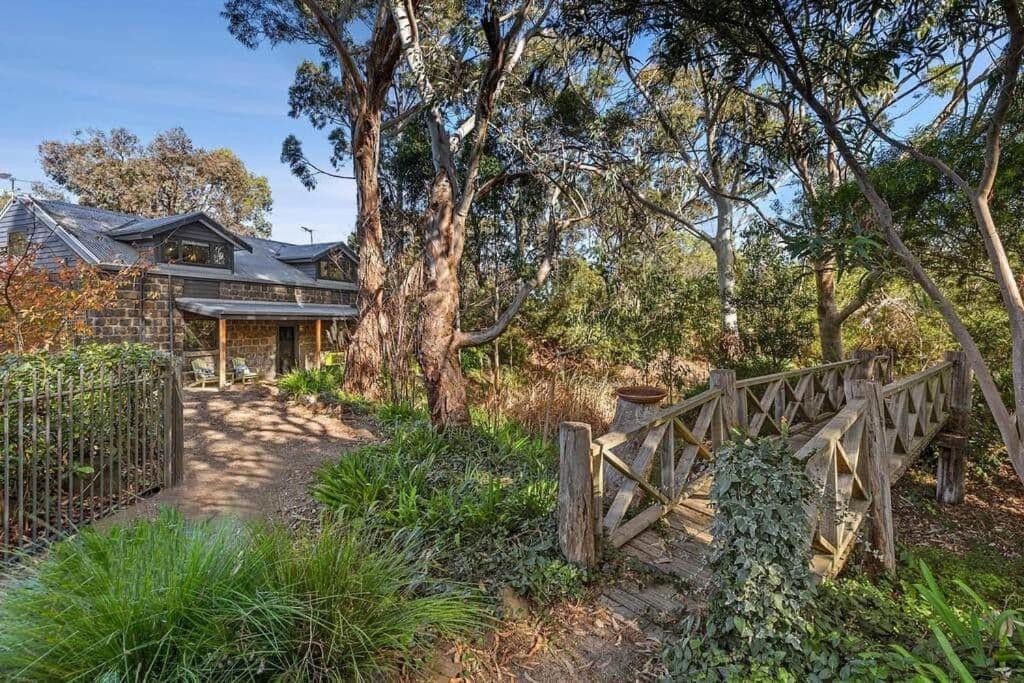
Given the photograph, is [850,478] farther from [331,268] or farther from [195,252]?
[331,268]

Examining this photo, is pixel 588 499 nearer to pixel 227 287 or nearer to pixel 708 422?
pixel 708 422

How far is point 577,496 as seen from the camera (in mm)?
3127

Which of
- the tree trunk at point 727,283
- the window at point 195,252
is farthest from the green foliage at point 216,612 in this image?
the window at point 195,252

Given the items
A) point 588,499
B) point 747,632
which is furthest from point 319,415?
point 747,632

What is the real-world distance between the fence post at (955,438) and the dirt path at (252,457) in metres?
8.53

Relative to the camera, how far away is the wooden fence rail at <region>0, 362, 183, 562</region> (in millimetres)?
3895

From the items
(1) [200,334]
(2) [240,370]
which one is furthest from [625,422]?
(1) [200,334]

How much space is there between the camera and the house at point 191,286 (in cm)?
1243

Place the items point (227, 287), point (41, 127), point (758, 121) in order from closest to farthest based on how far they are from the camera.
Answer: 1. point (758, 121)
2. point (227, 287)
3. point (41, 127)

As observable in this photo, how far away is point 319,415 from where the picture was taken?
920 centimetres

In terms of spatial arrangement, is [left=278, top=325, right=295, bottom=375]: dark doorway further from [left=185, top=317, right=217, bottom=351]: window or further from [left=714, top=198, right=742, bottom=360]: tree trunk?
[left=714, top=198, right=742, bottom=360]: tree trunk

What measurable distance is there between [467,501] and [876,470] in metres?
3.20

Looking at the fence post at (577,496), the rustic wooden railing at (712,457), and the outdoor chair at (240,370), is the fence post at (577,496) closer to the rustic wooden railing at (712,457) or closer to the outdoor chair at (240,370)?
the rustic wooden railing at (712,457)

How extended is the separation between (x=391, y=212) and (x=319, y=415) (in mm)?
6595
